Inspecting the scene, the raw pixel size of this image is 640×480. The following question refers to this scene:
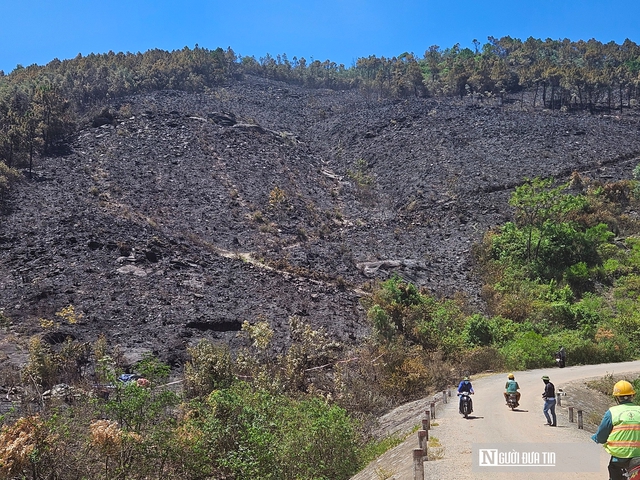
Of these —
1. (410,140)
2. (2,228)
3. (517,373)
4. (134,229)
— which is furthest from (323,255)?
(410,140)

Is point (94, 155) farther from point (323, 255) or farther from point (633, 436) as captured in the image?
point (633, 436)

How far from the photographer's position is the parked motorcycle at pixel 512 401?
527 inches

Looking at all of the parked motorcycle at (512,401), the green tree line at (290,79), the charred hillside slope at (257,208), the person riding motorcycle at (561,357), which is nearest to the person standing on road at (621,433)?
the parked motorcycle at (512,401)

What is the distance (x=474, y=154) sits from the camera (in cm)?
5119

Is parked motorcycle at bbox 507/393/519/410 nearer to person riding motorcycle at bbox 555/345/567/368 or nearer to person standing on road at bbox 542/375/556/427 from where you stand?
person standing on road at bbox 542/375/556/427

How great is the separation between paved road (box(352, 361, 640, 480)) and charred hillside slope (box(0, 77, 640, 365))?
343 inches

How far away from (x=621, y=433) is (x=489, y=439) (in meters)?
5.98

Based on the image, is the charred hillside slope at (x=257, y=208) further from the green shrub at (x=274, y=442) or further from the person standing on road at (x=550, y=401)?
the person standing on road at (x=550, y=401)

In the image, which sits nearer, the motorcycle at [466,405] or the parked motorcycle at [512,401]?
the motorcycle at [466,405]

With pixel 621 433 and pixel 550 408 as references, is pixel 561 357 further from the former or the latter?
pixel 621 433

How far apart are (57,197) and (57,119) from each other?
16.0 metres

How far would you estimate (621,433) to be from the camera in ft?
16.7

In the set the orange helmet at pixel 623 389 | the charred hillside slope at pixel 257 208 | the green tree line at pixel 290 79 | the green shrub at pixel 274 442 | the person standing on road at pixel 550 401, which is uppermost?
the green tree line at pixel 290 79

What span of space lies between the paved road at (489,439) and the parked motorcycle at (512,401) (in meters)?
0.15
